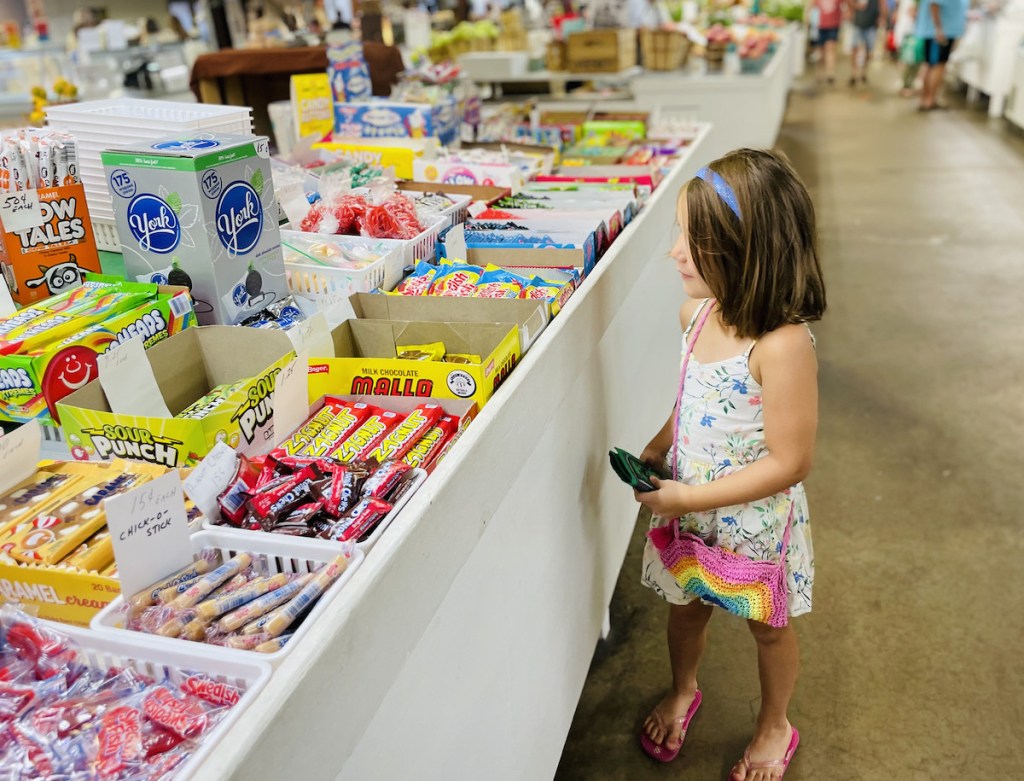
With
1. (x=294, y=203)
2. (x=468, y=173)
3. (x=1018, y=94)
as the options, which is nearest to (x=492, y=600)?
(x=294, y=203)

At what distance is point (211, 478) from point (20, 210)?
80 centimetres

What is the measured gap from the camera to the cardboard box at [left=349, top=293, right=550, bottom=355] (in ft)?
5.37

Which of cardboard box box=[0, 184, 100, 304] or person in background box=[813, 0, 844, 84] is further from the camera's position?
person in background box=[813, 0, 844, 84]

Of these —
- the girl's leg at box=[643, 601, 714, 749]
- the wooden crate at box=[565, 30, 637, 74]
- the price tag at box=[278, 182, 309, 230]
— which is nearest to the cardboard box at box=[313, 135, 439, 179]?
the price tag at box=[278, 182, 309, 230]

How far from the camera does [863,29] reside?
1311cm

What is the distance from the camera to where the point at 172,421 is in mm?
1261

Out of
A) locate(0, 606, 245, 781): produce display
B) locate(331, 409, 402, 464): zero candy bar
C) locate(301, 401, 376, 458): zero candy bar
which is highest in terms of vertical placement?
locate(301, 401, 376, 458): zero candy bar

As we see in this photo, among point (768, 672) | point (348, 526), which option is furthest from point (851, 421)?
point (348, 526)

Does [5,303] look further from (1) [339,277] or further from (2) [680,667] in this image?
(2) [680,667]

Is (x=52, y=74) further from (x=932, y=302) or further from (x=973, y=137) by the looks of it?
(x=973, y=137)

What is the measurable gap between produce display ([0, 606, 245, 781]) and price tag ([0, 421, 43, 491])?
29cm

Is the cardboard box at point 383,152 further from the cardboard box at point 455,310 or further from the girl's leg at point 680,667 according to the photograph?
the girl's leg at point 680,667

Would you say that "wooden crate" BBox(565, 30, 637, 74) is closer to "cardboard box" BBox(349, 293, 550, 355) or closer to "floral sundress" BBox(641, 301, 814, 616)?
"floral sundress" BBox(641, 301, 814, 616)

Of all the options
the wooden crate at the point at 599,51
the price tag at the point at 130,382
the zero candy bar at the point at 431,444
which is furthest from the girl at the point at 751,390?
the wooden crate at the point at 599,51
